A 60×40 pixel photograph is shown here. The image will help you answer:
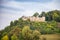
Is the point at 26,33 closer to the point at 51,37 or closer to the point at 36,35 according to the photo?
the point at 36,35

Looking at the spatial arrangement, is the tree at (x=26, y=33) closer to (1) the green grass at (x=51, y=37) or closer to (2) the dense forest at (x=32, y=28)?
(2) the dense forest at (x=32, y=28)

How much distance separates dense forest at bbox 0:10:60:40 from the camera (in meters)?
2.57

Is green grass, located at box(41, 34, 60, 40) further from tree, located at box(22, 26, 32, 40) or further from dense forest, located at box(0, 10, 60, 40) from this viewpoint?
tree, located at box(22, 26, 32, 40)

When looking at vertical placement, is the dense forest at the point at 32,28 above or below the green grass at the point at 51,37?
above

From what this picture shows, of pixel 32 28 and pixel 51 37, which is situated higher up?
pixel 32 28

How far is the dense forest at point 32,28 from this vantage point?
8.43 ft

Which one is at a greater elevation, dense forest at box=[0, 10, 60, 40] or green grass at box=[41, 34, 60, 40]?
dense forest at box=[0, 10, 60, 40]

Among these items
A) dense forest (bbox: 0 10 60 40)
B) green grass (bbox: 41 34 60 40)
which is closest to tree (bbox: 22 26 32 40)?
dense forest (bbox: 0 10 60 40)

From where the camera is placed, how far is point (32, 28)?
103 inches

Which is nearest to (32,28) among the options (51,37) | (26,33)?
(26,33)

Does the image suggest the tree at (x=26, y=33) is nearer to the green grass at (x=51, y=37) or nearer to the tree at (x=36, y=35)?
the tree at (x=36, y=35)

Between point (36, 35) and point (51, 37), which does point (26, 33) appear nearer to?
point (36, 35)

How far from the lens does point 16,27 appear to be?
2.65 metres

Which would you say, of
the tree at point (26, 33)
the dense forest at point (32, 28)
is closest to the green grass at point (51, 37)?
the dense forest at point (32, 28)
